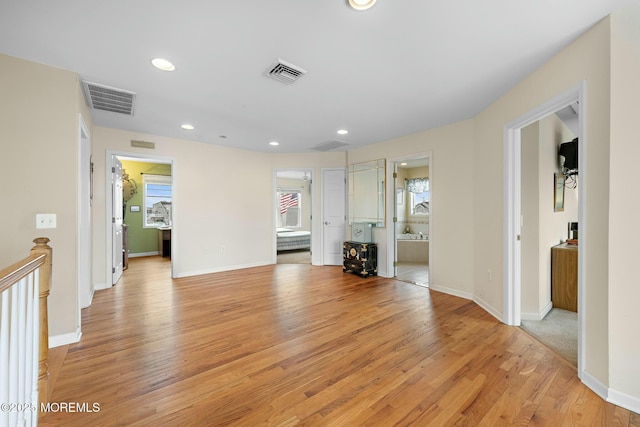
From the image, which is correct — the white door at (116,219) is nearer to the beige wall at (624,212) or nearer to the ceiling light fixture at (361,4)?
the ceiling light fixture at (361,4)

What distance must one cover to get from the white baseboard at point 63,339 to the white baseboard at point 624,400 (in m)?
4.14

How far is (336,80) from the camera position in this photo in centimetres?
252

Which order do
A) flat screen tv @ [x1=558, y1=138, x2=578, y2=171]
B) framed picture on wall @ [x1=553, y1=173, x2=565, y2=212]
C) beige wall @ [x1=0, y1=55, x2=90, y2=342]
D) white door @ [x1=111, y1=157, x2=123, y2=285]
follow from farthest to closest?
white door @ [x1=111, y1=157, x2=123, y2=285] → framed picture on wall @ [x1=553, y1=173, x2=565, y2=212] → flat screen tv @ [x1=558, y1=138, x2=578, y2=171] → beige wall @ [x1=0, y1=55, x2=90, y2=342]

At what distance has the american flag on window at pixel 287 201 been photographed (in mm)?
9812

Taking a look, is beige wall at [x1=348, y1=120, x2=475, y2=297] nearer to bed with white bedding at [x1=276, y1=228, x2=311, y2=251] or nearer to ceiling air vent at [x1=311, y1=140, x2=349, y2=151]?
ceiling air vent at [x1=311, y1=140, x2=349, y2=151]

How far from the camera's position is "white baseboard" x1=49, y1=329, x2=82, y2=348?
233 centimetres

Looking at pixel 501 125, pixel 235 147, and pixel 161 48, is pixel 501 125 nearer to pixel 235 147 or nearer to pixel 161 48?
pixel 161 48

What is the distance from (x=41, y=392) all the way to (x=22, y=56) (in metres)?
2.56

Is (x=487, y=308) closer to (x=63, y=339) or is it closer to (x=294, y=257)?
(x=63, y=339)

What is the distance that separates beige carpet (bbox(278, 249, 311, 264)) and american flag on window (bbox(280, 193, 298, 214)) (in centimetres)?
250

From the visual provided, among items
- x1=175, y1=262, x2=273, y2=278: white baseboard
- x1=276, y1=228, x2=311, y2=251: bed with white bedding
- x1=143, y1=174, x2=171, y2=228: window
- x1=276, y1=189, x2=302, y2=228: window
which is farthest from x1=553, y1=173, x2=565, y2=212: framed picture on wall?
x1=143, y1=174, x2=171, y2=228: window

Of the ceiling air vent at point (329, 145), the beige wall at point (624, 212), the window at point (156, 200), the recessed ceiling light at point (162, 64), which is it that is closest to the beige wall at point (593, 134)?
the beige wall at point (624, 212)

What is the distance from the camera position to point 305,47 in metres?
2.00

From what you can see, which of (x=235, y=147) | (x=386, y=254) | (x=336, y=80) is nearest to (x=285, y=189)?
(x=235, y=147)
